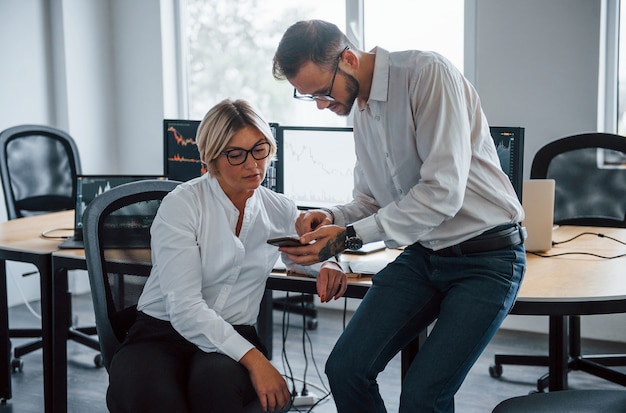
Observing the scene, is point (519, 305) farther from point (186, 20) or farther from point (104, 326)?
point (186, 20)

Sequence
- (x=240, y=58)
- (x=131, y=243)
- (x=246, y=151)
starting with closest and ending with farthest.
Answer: (x=246, y=151)
(x=131, y=243)
(x=240, y=58)

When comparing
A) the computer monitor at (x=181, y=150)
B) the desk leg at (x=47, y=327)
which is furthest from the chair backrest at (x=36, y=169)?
the desk leg at (x=47, y=327)

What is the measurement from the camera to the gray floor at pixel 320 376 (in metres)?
3.15

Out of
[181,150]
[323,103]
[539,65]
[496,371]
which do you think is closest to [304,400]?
[496,371]

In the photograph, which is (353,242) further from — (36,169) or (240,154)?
(36,169)

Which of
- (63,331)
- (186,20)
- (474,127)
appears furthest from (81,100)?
(474,127)

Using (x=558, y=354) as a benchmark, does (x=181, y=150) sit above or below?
above

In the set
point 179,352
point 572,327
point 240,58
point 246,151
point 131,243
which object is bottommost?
point 572,327

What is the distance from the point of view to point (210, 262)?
6.79ft

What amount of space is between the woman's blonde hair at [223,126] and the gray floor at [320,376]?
1.36m

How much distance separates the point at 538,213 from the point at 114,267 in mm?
1385

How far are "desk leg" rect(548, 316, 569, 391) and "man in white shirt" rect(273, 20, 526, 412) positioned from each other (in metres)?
1.01

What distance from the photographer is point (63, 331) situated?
272 cm

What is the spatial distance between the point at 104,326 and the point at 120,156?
3.08m
